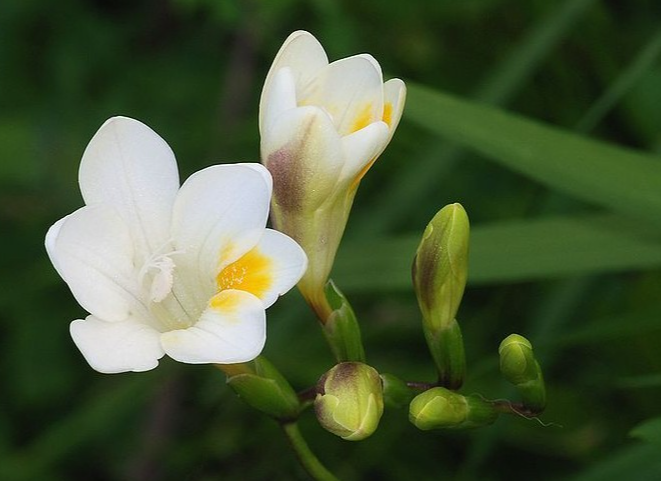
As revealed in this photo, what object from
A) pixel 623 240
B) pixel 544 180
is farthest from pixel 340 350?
pixel 623 240

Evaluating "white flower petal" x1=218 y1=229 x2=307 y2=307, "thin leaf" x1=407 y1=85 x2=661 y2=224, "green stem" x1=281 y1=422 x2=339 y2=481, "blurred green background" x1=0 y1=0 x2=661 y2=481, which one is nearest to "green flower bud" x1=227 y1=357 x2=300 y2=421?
"green stem" x1=281 y1=422 x2=339 y2=481

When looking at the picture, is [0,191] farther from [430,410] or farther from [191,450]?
[430,410]

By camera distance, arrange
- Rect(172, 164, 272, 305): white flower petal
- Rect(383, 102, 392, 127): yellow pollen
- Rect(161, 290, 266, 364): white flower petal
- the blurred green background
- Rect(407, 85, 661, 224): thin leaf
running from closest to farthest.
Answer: Rect(161, 290, 266, 364): white flower petal, Rect(172, 164, 272, 305): white flower petal, Rect(383, 102, 392, 127): yellow pollen, Rect(407, 85, 661, 224): thin leaf, the blurred green background

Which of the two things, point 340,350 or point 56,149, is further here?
point 56,149

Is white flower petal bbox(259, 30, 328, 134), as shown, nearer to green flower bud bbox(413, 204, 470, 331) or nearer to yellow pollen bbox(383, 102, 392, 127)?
yellow pollen bbox(383, 102, 392, 127)

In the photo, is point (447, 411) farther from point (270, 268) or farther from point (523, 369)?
point (270, 268)

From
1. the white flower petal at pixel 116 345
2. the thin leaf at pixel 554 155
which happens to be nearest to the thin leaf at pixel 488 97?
the thin leaf at pixel 554 155

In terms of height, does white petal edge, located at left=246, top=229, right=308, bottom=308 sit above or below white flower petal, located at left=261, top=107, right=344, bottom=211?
below

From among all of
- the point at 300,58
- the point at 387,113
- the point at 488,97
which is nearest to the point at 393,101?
the point at 387,113

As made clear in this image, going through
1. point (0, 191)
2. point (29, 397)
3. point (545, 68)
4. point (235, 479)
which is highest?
point (545, 68)
